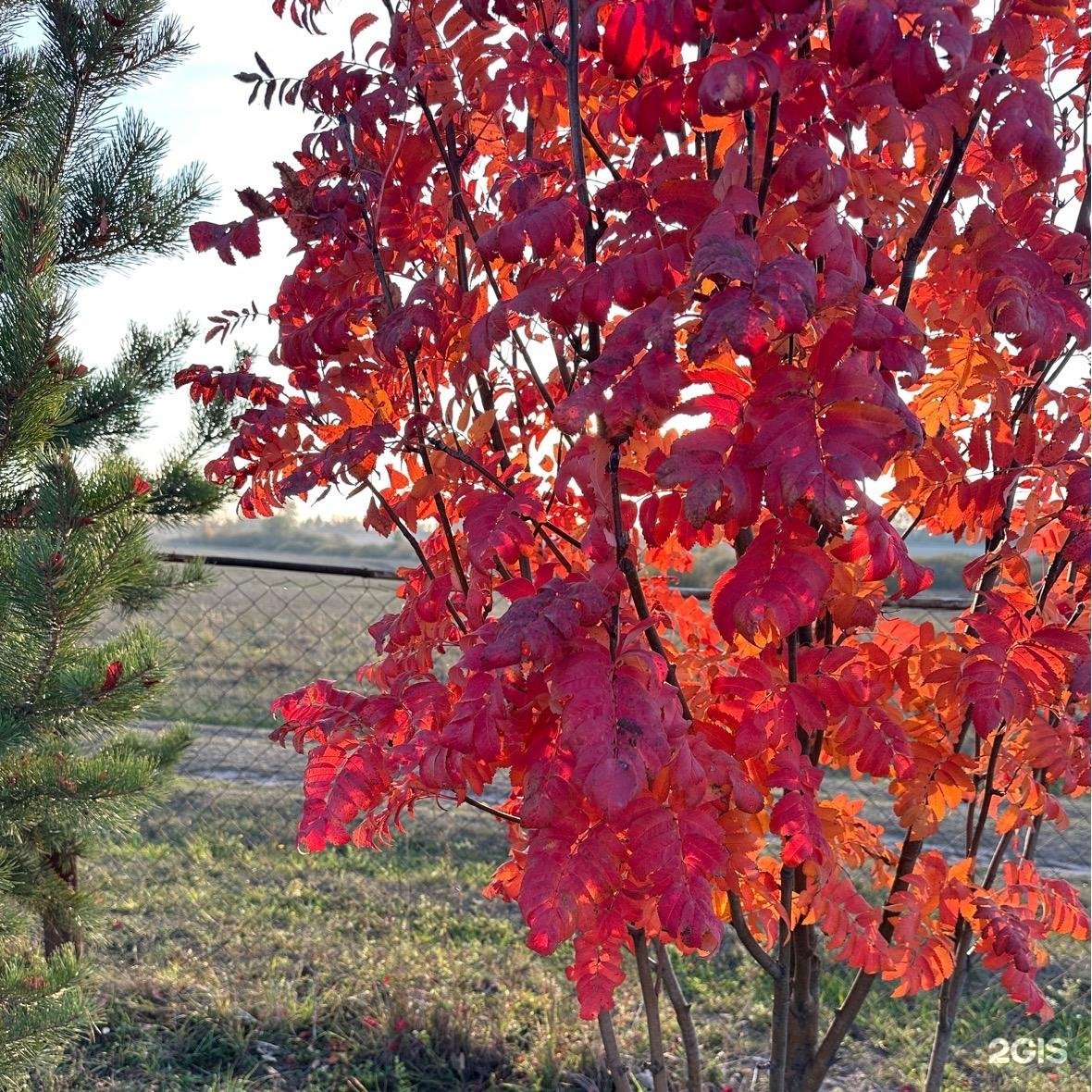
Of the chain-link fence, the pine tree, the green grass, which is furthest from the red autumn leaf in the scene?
the green grass


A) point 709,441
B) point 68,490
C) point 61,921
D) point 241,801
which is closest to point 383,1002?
point 61,921

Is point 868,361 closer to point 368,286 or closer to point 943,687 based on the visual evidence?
point 943,687

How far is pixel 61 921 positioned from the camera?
2.81 m

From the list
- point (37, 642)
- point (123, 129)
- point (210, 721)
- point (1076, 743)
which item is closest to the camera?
point (1076, 743)

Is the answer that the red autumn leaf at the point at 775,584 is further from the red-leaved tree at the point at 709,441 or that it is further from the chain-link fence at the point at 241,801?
the chain-link fence at the point at 241,801

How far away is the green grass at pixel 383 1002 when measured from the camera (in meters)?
2.75

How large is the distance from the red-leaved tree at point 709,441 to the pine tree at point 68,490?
0.78m

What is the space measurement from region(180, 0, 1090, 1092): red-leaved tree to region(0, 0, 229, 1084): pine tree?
0.78 meters

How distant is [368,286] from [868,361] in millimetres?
812

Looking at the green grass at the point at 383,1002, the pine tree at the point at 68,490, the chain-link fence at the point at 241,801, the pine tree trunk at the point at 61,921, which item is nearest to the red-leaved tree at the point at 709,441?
the chain-link fence at the point at 241,801

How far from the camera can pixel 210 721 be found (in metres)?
6.84

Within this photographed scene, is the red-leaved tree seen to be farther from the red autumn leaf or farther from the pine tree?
the pine tree

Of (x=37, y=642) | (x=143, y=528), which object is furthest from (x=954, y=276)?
(x=37, y=642)

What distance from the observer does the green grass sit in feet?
9.01
